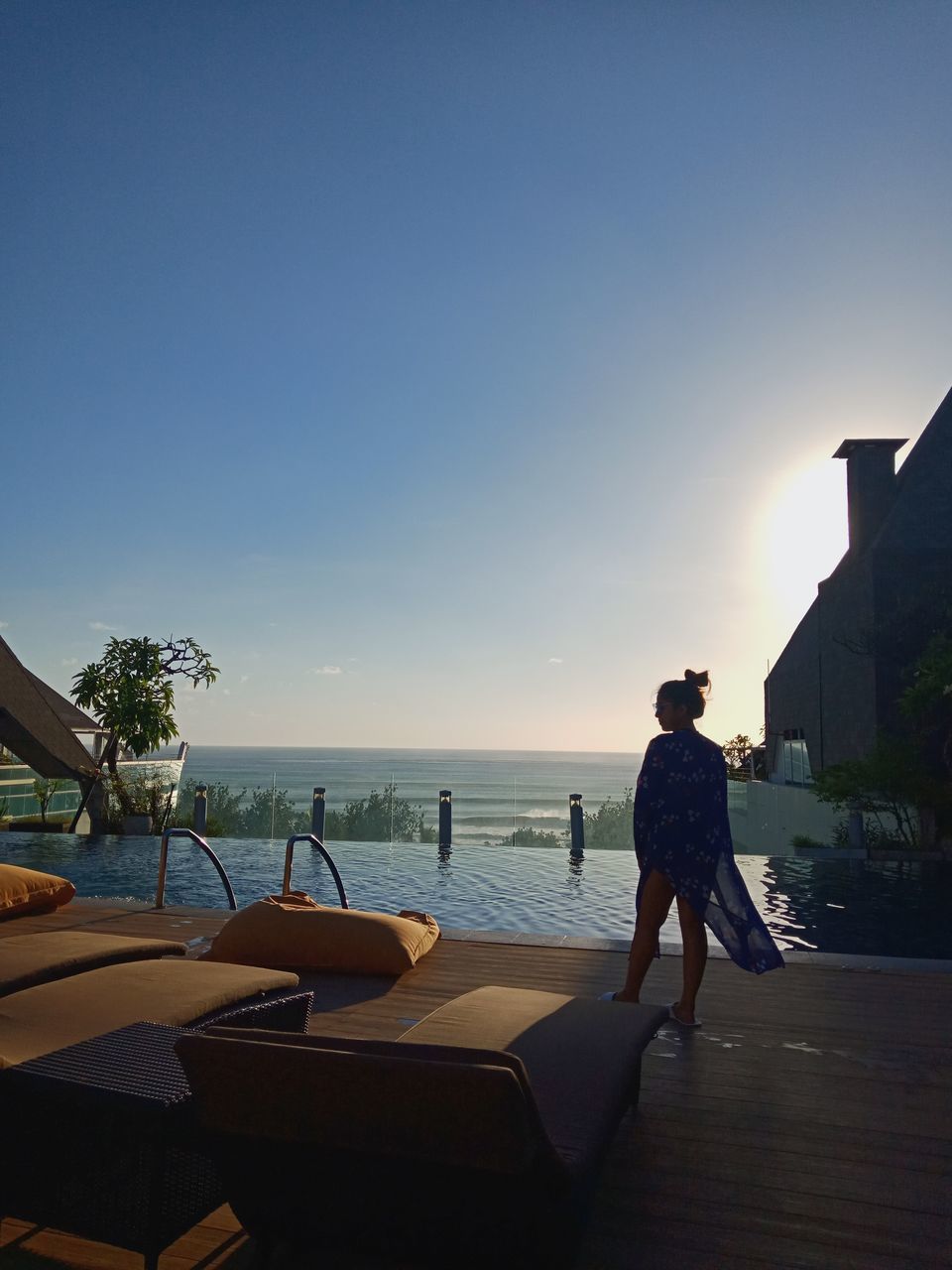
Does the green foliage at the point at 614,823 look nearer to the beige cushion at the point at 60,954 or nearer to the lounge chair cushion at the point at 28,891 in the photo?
the lounge chair cushion at the point at 28,891

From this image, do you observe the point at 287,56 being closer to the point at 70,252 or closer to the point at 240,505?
the point at 70,252

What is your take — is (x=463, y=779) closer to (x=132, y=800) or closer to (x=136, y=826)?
(x=132, y=800)

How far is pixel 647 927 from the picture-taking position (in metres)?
3.93

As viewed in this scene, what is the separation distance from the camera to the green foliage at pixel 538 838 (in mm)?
16734

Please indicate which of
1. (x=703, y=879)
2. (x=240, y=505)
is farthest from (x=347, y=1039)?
(x=240, y=505)

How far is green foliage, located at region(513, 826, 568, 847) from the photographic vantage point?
1673 cm

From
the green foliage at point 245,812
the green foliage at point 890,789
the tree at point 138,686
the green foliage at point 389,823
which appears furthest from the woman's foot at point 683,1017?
the tree at point 138,686

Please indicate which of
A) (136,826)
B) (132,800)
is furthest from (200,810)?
(132,800)

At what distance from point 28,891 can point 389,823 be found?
1053 cm

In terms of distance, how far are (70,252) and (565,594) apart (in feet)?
54.4

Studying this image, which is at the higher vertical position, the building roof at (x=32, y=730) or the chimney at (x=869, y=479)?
the chimney at (x=869, y=479)

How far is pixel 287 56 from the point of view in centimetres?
898

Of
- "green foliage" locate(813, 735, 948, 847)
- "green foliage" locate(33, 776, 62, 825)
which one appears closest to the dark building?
"green foliage" locate(813, 735, 948, 847)

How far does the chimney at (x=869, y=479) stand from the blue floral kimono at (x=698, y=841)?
14493 millimetres
